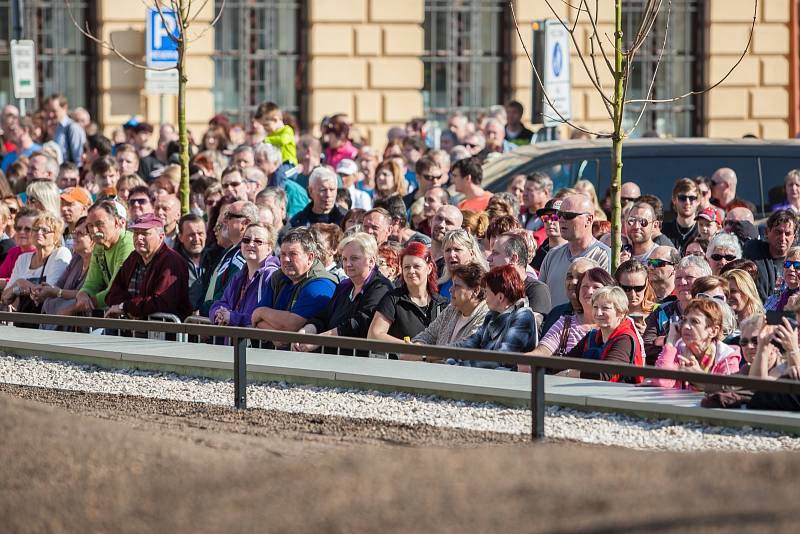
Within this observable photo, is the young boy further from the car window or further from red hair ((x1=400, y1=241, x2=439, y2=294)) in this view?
red hair ((x1=400, y1=241, x2=439, y2=294))

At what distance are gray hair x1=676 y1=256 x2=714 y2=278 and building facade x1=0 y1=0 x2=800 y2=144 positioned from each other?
1344 cm

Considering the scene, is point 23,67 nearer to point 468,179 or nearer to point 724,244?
point 468,179

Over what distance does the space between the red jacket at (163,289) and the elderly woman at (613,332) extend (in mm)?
3798

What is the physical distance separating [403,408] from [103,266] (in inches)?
162

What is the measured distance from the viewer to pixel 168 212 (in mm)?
14898

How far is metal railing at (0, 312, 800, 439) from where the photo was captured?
8.45 m

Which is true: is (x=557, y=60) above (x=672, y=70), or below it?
below

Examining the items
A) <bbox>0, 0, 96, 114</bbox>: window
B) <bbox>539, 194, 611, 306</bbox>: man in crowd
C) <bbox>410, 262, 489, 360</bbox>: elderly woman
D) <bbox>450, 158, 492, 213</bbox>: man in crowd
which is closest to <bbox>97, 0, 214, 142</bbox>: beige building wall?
<bbox>0, 0, 96, 114</bbox>: window

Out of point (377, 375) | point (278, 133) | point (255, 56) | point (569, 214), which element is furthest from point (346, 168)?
point (255, 56)

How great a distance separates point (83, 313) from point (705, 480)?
7696mm

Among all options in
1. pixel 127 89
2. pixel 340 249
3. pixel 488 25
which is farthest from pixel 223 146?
pixel 340 249

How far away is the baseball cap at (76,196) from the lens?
16.0 meters

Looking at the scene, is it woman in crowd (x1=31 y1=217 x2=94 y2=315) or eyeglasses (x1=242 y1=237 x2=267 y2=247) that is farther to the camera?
woman in crowd (x1=31 y1=217 x2=94 y2=315)

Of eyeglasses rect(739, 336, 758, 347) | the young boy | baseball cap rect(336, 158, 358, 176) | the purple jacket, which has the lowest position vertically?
eyeglasses rect(739, 336, 758, 347)
